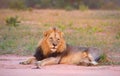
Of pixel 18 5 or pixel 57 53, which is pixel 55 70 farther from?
pixel 18 5

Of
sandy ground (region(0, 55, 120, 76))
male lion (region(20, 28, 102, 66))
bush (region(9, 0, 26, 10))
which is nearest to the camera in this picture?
sandy ground (region(0, 55, 120, 76))

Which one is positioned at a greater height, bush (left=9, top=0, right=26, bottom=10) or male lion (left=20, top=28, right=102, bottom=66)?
male lion (left=20, top=28, right=102, bottom=66)

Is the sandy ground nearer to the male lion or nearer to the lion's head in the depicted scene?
the male lion

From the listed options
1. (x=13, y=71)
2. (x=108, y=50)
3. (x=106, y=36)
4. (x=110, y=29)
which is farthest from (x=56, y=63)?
(x=110, y=29)

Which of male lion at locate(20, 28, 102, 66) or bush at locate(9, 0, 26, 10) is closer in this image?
male lion at locate(20, 28, 102, 66)

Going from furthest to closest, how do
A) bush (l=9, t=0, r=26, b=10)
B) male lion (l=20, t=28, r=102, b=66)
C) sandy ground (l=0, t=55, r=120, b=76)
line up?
bush (l=9, t=0, r=26, b=10)
male lion (l=20, t=28, r=102, b=66)
sandy ground (l=0, t=55, r=120, b=76)

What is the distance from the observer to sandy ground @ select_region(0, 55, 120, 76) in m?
11.2

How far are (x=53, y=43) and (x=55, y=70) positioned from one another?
1257mm

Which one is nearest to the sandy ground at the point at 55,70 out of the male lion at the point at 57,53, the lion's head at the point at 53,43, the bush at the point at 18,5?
the male lion at the point at 57,53

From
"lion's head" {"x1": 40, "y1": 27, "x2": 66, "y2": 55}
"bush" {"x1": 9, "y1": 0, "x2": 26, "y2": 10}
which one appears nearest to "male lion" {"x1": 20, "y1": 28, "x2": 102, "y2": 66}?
"lion's head" {"x1": 40, "y1": 27, "x2": 66, "y2": 55}

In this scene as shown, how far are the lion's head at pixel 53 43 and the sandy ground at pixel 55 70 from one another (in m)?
0.43

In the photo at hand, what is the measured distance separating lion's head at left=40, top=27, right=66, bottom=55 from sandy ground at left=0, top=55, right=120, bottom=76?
433 mm

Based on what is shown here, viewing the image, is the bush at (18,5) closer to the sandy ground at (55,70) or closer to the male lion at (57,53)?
the male lion at (57,53)

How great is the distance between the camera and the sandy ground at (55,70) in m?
11.2
